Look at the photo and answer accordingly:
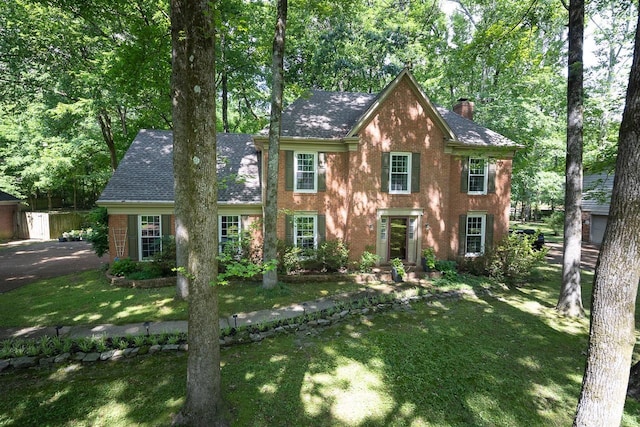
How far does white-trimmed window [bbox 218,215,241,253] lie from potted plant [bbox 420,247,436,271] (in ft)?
27.7

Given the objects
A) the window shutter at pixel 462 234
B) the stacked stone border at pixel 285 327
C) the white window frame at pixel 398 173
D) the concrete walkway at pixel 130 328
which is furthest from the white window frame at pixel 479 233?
the concrete walkway at pixel 130 328

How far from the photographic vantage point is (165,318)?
8.88m

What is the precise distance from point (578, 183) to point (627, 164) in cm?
733

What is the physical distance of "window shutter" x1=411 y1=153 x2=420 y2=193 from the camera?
14.4 meters

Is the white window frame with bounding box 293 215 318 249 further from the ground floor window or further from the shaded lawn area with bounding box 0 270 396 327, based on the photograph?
the ground floor window

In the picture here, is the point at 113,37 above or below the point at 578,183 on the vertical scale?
above

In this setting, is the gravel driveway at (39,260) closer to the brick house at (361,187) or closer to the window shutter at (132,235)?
the brick house at (361,187)

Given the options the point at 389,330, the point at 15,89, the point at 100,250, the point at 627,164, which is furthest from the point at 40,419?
the point at 15,89

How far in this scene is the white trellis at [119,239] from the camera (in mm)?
13758

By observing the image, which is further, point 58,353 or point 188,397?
point 58,353

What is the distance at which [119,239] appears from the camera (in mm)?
13789

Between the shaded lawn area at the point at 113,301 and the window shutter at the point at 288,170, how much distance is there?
4384 millimetres

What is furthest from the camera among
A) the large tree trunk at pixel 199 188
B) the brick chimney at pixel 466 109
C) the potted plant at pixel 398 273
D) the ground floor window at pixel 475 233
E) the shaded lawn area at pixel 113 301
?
the brick chimney at pixel 466 109

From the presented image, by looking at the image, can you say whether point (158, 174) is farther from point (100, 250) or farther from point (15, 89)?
point (15, 89)
